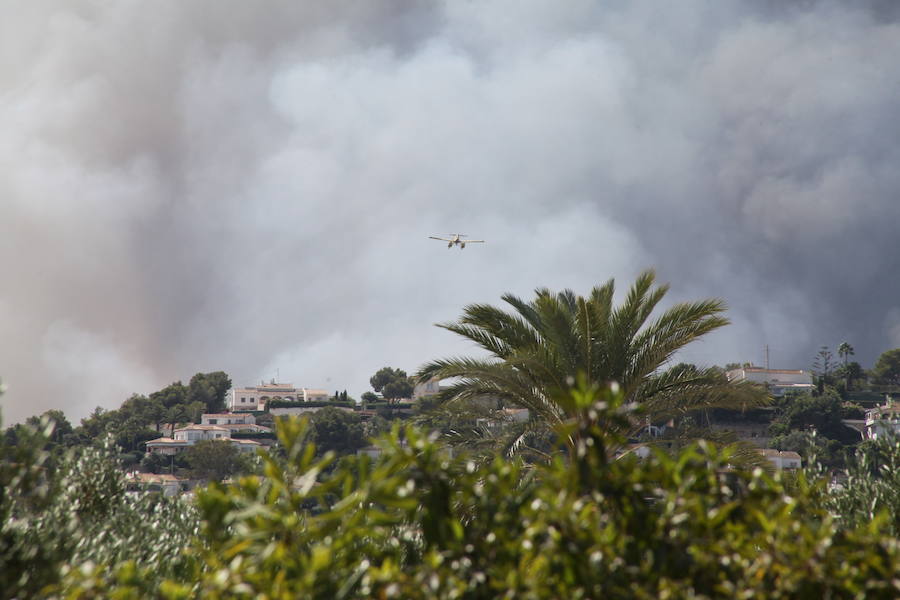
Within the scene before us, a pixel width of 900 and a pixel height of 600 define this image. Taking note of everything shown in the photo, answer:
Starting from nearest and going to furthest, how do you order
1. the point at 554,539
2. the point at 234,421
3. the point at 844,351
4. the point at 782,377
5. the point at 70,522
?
the point at 554,539, the point at 70,522, the point at 234,421, the point at 844,351, the point at 782,377

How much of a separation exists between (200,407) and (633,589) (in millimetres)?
147429

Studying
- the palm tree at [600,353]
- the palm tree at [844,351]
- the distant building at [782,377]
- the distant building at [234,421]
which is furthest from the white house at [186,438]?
the palm tree at [600,353]

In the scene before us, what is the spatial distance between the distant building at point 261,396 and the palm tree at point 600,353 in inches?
5985

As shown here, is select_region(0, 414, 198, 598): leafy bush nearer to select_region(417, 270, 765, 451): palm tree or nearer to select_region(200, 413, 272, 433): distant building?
select_region(417, 270, 765, 451): palm tree

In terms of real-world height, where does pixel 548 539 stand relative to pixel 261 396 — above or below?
below

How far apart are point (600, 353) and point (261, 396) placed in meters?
166

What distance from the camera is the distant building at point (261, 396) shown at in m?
170

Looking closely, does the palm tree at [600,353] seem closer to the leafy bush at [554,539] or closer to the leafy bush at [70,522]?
the leafy bush at [70,522]

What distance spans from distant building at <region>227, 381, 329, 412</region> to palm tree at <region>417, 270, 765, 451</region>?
152 m

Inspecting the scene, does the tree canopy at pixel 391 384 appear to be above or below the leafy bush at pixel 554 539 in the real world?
above

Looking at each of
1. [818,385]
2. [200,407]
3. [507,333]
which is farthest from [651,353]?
[200,407]

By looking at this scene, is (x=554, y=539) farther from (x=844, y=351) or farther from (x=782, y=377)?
(x=782, y=377)

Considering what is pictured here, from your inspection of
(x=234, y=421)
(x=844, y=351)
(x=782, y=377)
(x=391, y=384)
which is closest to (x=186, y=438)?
(x=234, y=421)

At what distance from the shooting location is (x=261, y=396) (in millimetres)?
175250
